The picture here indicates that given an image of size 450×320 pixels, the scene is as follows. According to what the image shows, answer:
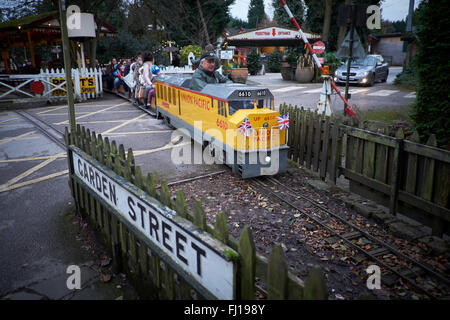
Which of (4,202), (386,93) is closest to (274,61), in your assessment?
(386,93)

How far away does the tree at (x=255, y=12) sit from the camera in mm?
96575

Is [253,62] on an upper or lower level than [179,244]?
upper

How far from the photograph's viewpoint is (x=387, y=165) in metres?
5.32

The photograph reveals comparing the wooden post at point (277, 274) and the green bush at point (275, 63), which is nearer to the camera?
the wooden post at point (277, 274)

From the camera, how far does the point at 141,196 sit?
3.18 meters

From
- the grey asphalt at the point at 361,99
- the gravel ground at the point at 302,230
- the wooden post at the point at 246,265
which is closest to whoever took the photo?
the wooden post at the point at 246,265

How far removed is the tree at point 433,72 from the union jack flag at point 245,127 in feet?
13.0

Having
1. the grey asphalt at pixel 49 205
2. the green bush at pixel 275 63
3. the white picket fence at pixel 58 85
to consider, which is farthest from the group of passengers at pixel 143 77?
the green bush at pixel 275 63

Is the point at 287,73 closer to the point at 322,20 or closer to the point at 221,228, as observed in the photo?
the point at 322,20

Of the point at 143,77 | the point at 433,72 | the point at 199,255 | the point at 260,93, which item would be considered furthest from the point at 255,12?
the point at 199,255

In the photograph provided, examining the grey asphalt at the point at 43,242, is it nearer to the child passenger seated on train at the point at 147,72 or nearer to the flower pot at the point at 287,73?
the child passenger seated on train at the point at 147,72

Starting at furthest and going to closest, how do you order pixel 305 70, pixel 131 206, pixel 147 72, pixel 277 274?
pixel 305 70 < pixel 147 72 < pixel 131 206 < pixel 277 274

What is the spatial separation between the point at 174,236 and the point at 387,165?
12.7 ft

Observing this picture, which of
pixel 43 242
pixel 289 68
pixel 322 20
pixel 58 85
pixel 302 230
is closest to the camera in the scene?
pixel 43 242
